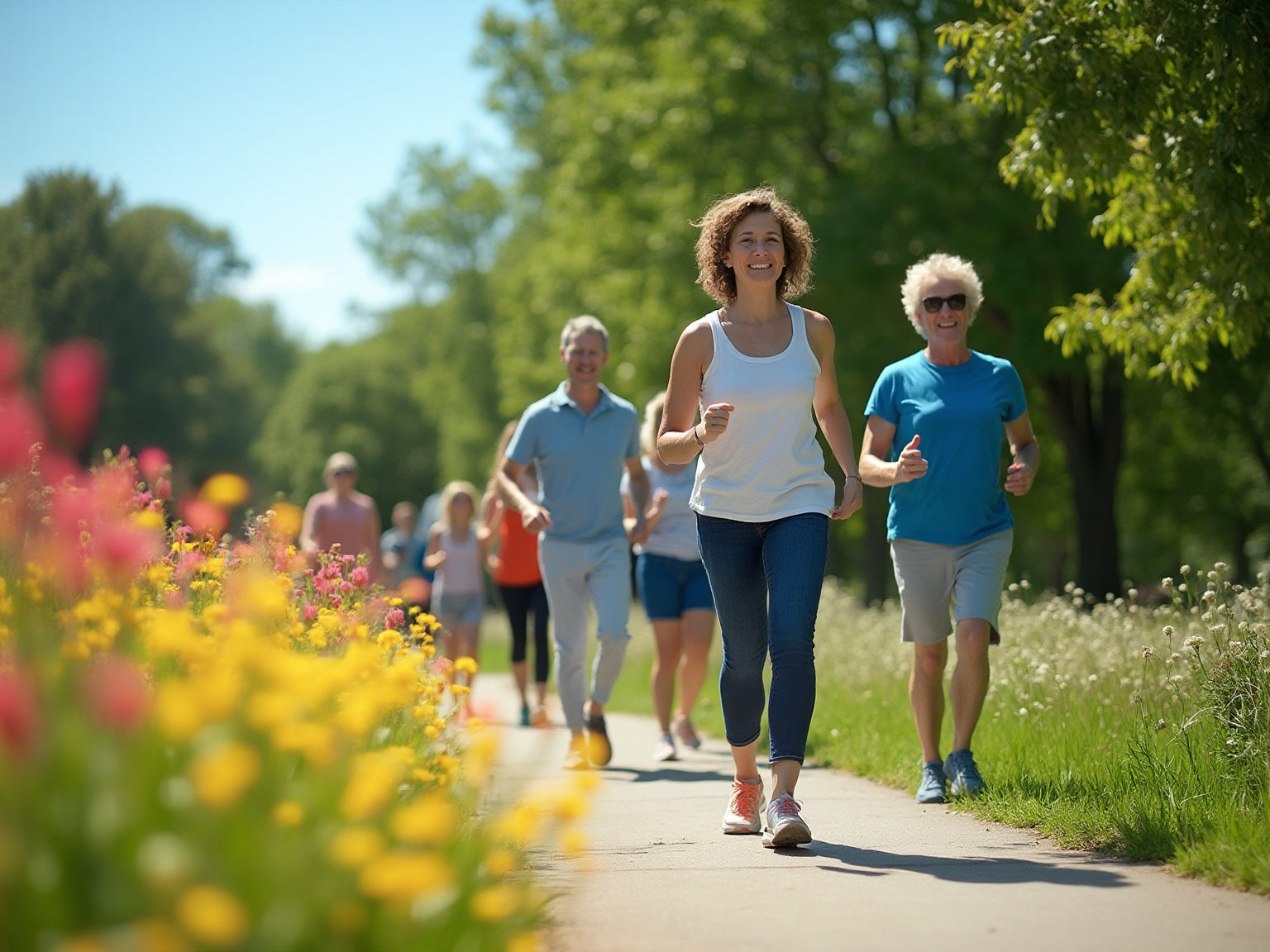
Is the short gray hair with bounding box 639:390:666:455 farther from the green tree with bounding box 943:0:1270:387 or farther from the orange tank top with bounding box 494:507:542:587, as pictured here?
the green tree with bounding box 943:0:1270:387

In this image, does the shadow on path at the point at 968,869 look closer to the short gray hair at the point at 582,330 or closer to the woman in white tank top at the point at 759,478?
the woman in white tank top at the point at 759,478

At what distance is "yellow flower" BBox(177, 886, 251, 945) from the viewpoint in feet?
7.20

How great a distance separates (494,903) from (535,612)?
365 inches

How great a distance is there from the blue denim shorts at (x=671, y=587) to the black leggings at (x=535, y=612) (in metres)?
1.99

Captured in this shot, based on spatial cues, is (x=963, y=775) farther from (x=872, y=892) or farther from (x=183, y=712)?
(x=183, y=712)

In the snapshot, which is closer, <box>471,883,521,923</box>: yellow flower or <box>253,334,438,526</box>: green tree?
<box>471,883,521,923</box>: yellow flower

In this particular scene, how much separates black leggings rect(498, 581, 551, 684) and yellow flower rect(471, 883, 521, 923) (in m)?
8.59

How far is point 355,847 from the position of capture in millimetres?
2502

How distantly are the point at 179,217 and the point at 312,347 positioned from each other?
23016 mm

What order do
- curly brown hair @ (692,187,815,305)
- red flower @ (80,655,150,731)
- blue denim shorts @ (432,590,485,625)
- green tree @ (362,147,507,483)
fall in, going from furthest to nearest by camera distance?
1. green tree @ (362,147,507,483)
2. blue denim shorts @ (432,590,485,625)
3. curly brown hair @ (692,187,815,305)
4. red flower @ (80,655,150,731)

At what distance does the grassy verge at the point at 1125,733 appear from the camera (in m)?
5.22

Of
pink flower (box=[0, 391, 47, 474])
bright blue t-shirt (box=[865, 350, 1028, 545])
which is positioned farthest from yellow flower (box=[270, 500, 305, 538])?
bright blue t-shirt (box=[865, 350, 1028, 545])

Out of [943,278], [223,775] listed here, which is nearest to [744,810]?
[943,278]

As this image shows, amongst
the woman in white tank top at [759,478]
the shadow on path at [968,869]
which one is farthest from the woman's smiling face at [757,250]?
the shadow on path at [968,869]
